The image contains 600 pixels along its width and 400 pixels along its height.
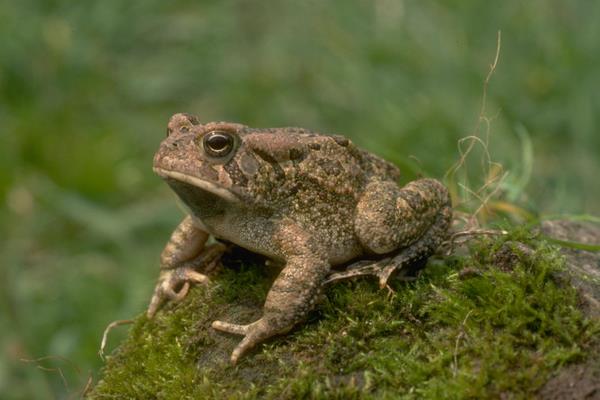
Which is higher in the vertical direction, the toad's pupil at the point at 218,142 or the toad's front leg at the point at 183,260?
the toad's pupil at the point at 218,142

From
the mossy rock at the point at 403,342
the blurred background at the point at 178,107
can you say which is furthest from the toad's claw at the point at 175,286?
the blurred background at the point at 178,107

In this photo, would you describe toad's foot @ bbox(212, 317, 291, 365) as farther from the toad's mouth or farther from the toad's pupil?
the toad's pupil

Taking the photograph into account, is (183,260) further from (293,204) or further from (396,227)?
(396,227)

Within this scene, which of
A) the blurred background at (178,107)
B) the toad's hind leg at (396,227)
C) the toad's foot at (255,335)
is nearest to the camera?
the toad's foot at (255,335)

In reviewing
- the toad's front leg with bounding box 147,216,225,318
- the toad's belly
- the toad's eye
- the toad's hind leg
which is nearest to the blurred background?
the toad's hind leg

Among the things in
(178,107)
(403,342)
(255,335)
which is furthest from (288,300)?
(178,107)

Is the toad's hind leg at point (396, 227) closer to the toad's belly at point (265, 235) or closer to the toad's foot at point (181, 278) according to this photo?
the toad's belly at point (265, 235)

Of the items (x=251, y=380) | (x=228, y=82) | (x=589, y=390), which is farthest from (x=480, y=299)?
(x=228, y=82)

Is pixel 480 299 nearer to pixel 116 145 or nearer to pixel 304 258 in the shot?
pixel 304 258
